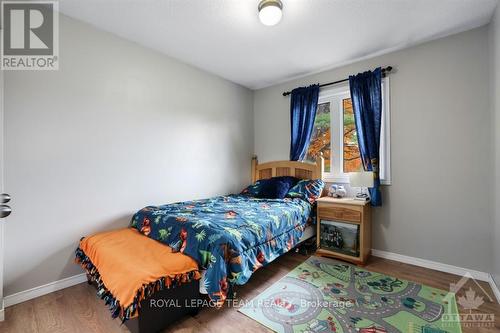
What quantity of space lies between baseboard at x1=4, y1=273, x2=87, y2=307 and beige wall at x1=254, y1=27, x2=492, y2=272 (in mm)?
3505

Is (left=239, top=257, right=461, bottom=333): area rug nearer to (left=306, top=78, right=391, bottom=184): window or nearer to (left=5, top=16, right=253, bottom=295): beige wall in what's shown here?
(left=306, top=78, right=391, bottom=184): window

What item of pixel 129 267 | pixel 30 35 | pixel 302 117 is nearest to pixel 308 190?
pixel 302 117

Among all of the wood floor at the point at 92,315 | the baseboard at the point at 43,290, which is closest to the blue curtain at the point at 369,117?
the wood floor at the point at 92,315

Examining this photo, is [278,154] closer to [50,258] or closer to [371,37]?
[371,37]

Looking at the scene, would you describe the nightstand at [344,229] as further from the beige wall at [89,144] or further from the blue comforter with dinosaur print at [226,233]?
the beige wall at [89,144]

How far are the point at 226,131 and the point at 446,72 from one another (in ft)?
9.89

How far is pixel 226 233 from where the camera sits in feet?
6.08

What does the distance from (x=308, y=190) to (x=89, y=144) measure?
8.95 ft

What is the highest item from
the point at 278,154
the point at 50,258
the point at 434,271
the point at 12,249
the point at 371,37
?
the point at 371,37

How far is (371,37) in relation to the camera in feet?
8.57

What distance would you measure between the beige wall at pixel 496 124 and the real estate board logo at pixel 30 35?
402 centimetres

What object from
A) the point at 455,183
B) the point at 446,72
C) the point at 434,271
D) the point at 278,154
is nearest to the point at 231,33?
the point at 278,154

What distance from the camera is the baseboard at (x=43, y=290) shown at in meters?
1.93

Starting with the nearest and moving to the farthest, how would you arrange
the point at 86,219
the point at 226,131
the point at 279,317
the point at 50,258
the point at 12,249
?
1. the point at 279,317
2. the point at 12,249
3. the point at 50,258
4. the point at 86,219
5. the point at 226,131
